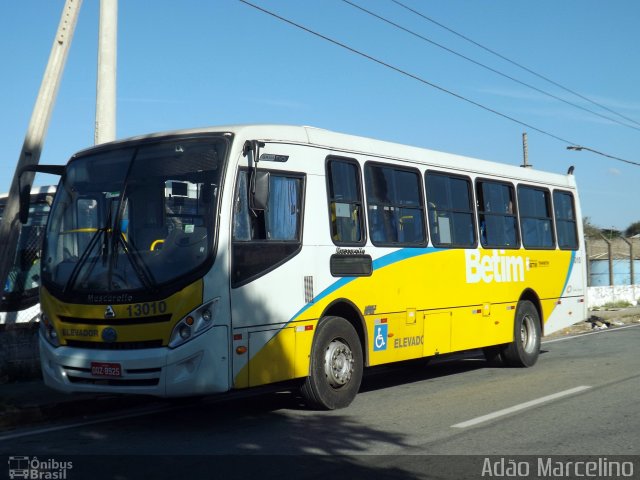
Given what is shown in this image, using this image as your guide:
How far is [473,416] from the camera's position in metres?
9.23

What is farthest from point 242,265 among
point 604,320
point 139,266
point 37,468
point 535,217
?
point 604,320

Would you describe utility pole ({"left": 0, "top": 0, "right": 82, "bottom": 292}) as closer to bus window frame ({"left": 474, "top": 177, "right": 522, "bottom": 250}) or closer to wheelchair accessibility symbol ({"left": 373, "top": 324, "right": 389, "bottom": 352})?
wheelchair accessibility symbol ({"left": 373, "top": 324, "right": 389, "bottom": 352})

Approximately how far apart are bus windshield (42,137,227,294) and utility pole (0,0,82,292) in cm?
208

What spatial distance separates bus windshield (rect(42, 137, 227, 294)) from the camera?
8.54 metres

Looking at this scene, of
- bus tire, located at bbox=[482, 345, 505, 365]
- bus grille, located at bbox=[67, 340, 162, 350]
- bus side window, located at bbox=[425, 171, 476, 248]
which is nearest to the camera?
bus grille, located at bbox=[67, 340, 162, 350]

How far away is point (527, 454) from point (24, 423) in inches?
211

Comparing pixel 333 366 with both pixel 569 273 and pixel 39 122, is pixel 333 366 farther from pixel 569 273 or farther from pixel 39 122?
pixel 569 273

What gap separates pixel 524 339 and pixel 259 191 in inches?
284

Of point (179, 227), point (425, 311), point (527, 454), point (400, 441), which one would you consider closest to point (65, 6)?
point (179, 227)

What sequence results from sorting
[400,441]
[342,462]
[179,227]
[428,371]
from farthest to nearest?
[428,371] < [179,227] < [400,441] < [342,462]

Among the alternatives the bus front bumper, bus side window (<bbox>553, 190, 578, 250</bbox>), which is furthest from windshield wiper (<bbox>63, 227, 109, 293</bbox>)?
bus side window (<bbox>553, 190, 578, 250</bbox>)

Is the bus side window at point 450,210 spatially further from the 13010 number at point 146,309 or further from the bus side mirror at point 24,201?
the bus side mirror at point 24,201

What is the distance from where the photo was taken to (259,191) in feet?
28.5

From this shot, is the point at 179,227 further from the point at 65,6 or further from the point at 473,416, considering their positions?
the point at 65,6
